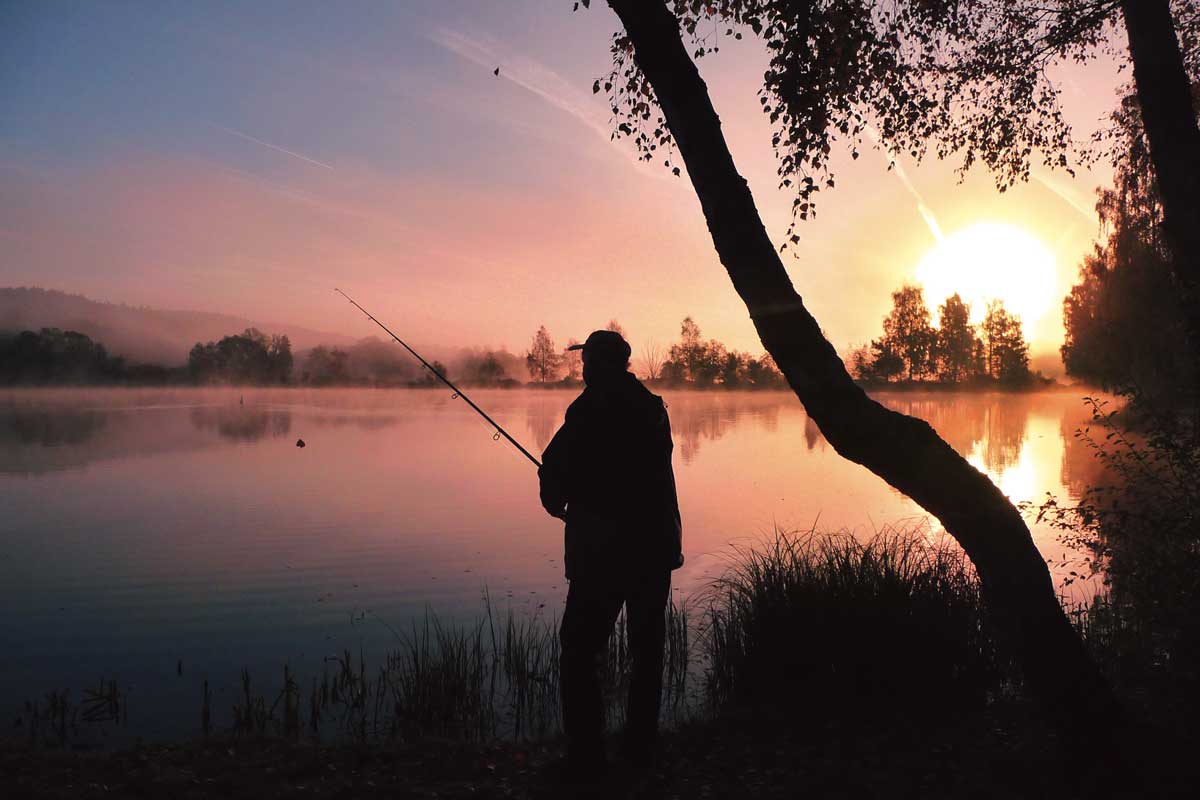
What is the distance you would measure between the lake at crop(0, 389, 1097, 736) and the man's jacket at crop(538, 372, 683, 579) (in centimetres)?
408

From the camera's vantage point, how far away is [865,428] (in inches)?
148

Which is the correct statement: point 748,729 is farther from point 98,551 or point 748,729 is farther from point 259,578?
point 98,551

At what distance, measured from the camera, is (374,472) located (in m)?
24.5

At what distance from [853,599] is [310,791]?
12.3 feet

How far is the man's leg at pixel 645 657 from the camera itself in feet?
13.9

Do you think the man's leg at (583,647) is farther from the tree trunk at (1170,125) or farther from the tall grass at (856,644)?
the tree trunk at (1170,125)

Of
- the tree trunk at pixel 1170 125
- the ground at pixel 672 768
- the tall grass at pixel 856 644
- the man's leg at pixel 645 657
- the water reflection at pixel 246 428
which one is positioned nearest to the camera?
the ground at pixel 672 768

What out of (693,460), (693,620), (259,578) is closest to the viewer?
(693,620)

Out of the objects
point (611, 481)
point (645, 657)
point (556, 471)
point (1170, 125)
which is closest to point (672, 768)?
point (645, 657)

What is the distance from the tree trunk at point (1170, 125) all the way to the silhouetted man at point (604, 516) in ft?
14.2

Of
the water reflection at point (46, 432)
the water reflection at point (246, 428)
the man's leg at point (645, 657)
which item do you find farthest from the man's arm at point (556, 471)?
the water reflection at point (46, 432)

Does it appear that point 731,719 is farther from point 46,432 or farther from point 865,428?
point 46,432

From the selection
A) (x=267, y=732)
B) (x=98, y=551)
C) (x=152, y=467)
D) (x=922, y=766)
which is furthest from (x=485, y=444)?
(x=922, y=766)

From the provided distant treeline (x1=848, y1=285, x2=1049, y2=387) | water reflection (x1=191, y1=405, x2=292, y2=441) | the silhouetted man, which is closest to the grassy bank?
the silhouetted man
